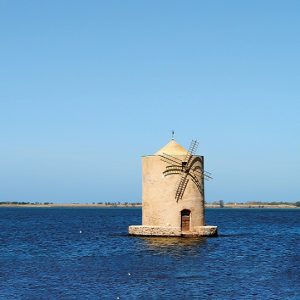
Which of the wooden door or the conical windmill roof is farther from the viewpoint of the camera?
the conical windmill roof

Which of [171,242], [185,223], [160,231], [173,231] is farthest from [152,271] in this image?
[185,223]

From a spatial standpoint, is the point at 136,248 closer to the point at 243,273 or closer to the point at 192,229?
the point at 192,229

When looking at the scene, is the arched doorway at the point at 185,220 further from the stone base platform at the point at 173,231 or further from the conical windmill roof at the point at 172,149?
the conical windmill roof at the point at 172,149

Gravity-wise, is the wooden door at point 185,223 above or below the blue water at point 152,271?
above

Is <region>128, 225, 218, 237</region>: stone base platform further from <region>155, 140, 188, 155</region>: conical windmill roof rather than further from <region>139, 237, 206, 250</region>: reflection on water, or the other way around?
<region>155, 140, 188, 155</region>: conical windmill roof

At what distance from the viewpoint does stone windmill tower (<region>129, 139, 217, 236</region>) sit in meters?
37.9

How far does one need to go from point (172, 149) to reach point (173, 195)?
316cm

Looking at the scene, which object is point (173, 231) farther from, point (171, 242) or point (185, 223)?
point (171, 242)

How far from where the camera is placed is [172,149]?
39500 millimetres

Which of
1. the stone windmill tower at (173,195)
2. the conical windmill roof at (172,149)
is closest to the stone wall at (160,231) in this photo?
the stone windmill tower at (173,195)

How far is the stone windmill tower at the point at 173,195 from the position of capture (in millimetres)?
37938

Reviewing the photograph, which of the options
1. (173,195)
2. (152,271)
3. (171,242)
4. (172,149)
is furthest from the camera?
(172,149)

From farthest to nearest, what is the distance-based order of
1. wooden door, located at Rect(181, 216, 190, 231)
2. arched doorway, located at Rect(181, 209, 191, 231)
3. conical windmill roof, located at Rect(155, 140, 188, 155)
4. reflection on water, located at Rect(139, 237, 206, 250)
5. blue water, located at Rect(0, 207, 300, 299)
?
conical windmill roof, located at Rect(155, 140, 188, 155)
wooden door, located at Rect(181, 216, 190, 231)
arched doorway, located at Rect(181, 209, 191, 231)
reflection on water, located at Rect(139, 237, 206, 250)
blue water, located at Rect(0, 207, 300, 299)

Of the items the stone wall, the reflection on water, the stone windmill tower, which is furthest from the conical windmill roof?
the reflection on water
